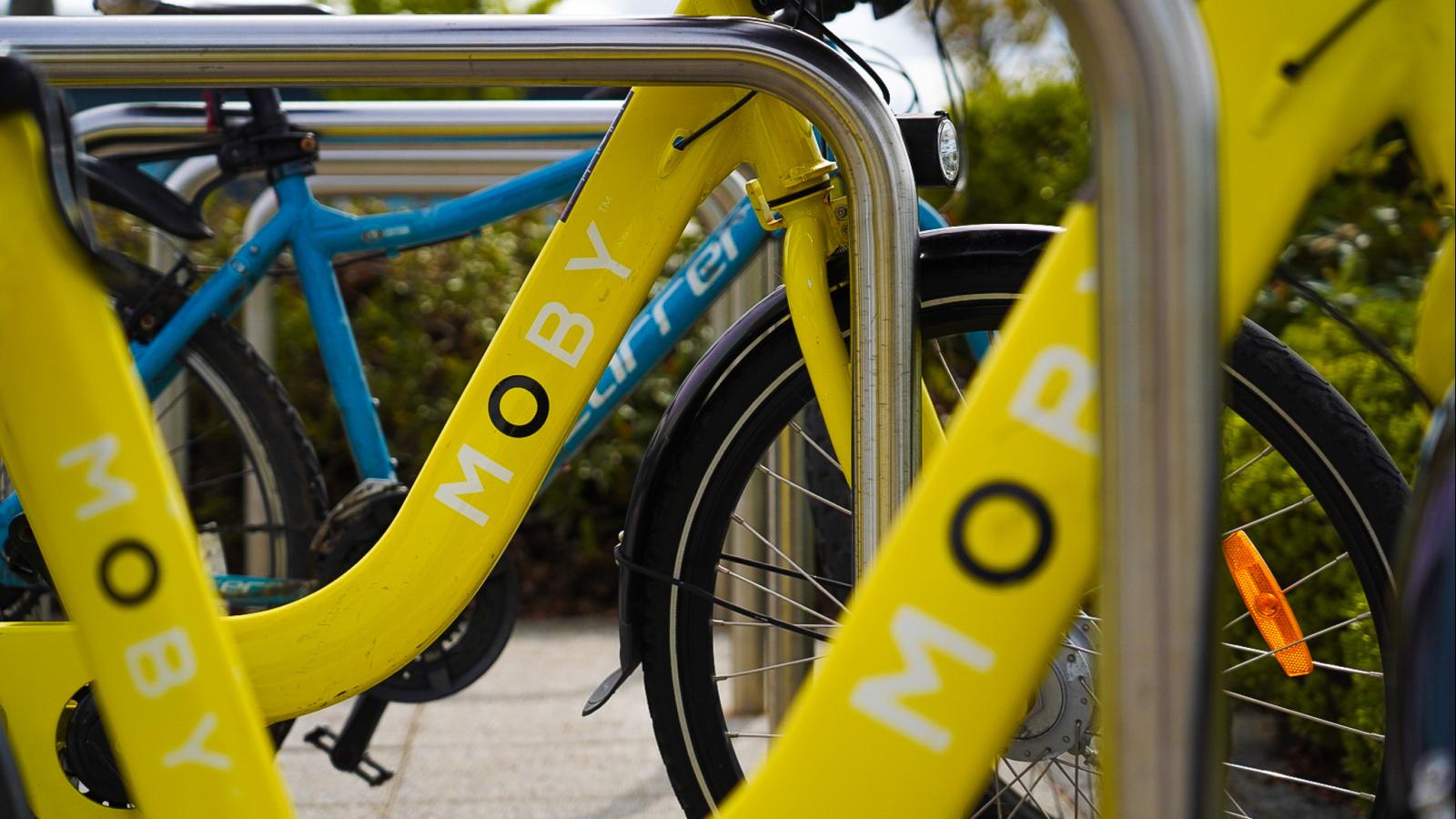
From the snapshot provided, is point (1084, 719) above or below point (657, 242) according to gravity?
below

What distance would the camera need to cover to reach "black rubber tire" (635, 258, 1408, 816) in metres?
1.33

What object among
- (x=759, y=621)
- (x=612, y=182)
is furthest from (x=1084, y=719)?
(x=612, y=182)

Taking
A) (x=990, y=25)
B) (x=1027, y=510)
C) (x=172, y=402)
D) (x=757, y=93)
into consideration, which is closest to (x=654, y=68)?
(x=757, y=93)

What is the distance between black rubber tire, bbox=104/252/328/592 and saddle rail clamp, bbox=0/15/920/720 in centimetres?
112

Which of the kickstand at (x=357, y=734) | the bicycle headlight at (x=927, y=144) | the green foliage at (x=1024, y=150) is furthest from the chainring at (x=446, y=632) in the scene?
Result: the green foliage at (x=1024, y=150)

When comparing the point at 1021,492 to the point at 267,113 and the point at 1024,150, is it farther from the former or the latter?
the point at 1024,150

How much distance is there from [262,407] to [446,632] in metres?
0.60

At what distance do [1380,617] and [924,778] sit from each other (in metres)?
0.76

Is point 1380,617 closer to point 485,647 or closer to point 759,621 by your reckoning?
point 759,621

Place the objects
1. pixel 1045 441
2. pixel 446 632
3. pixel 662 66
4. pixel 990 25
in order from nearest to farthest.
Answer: pixel 1045 441 → pixel 662 66 → pixel 446 632 → pixel 990 25

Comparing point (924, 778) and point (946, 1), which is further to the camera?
point (946, 1)

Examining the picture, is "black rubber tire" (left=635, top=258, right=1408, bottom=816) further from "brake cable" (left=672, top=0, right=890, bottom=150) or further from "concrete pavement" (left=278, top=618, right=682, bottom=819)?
"concrete pavement" (left=278, top=618, right=682, bottom=819)

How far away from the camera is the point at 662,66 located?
125 centimetres

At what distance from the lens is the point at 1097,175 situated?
77 cm
